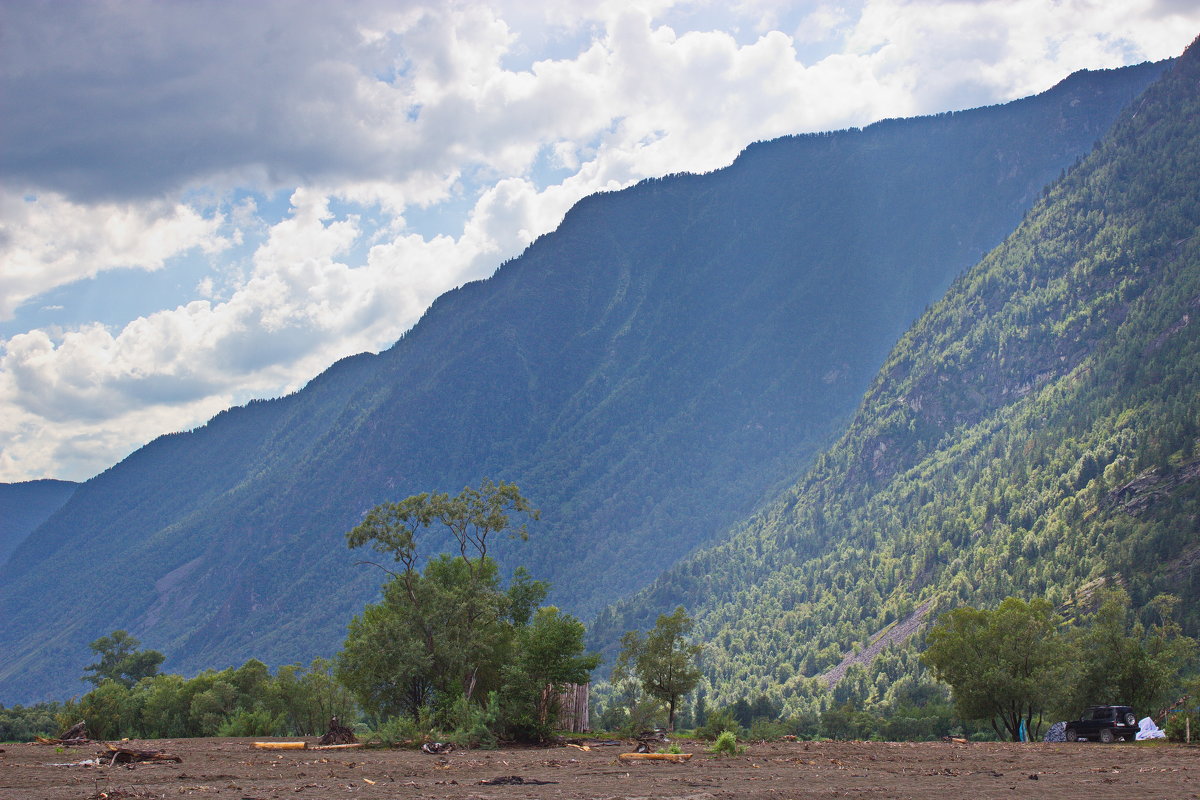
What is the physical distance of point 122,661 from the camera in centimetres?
13450

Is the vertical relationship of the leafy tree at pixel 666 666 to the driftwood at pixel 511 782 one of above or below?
above

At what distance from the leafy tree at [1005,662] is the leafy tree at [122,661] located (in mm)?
105002

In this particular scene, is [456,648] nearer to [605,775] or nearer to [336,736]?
[336,736]

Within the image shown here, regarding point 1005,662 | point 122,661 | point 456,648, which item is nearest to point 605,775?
point 456,648

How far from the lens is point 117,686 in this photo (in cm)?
10144

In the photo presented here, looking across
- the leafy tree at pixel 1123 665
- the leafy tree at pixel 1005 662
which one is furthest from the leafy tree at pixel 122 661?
the leafy tree at pixel 1123 665

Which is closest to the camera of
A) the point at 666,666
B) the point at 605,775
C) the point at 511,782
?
the point at 511,782

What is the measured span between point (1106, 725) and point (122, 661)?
120 m

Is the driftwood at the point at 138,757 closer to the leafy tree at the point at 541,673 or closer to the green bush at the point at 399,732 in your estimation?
the green bush at the point at 399,732

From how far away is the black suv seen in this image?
4859cm

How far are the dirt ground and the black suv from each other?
320 inches

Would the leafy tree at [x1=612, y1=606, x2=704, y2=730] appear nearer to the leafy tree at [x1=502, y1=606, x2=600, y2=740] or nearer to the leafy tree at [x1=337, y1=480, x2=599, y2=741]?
the leafy tree at [x1=337, y1=480, x2=599, y2=741]

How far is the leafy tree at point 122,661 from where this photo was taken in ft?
437

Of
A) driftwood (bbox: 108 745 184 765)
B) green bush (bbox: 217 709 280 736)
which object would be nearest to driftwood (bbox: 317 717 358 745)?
driftwood (bbox: 108 745 184 765)
